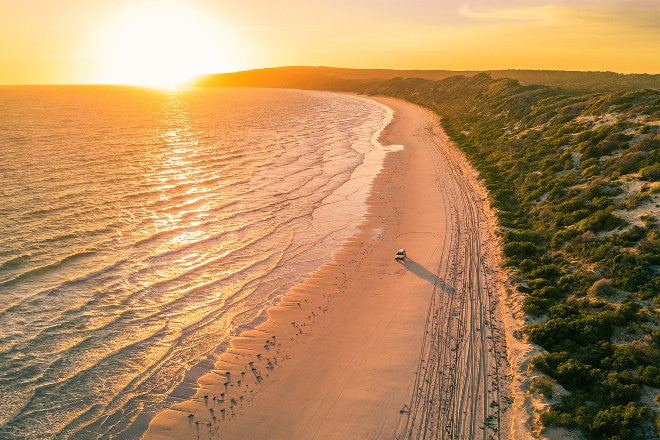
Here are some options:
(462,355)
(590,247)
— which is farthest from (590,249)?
(462,355)

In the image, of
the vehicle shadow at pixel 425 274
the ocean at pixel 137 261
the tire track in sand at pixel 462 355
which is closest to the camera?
the tire track in sand at pixel 462 355

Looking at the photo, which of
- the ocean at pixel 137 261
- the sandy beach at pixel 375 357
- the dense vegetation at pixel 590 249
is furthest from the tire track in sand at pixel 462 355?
the ocean at pixel 137 261

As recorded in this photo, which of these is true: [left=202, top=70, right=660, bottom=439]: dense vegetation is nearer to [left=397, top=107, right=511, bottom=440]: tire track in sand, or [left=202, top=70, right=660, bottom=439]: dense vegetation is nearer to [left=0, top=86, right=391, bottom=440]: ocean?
[left=397, top=107, right=511, bottom=440]: tire track in sand

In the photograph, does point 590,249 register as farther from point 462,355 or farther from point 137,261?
point 137,261

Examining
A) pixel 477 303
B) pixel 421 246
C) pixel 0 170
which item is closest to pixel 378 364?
pixel 477 303

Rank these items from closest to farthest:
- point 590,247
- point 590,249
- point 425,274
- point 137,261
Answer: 1. point 590,249
2. point 590,247
3. point 425,274
4. point 137,261

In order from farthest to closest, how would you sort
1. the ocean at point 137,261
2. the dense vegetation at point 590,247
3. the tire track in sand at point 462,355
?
1. the ocean at point 137,261
2. the dense vegetation at point 590,247
3. the tire track in sand at point 462,355

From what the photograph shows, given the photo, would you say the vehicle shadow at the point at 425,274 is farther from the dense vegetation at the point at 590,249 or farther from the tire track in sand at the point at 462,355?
the dense vegetation at the point at 590,249
